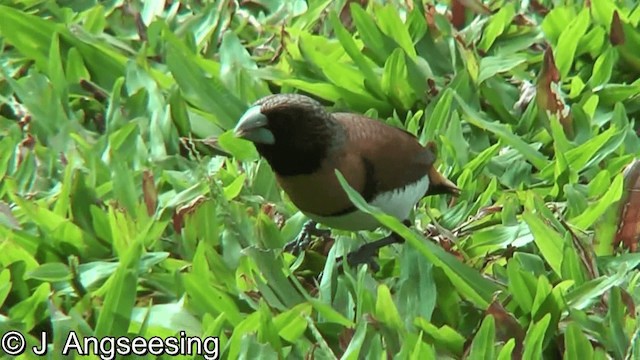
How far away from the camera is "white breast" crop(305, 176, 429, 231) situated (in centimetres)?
378

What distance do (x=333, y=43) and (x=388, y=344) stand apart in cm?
192

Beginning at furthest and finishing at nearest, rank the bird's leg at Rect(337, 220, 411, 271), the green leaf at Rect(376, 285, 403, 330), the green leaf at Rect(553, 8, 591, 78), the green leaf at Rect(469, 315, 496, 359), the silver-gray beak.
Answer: the green leaf at Rect(553, 8, 591, 78), the bird's leg at Rect(337, 220, 411, 271), the silver-gray beak, the green leaf at Rect(376, 285, 403, 330), the green leaf at Rect(469, 315, 496, 359)

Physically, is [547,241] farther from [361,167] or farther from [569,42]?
[569,42]

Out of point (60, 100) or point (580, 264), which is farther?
point (60, 100)

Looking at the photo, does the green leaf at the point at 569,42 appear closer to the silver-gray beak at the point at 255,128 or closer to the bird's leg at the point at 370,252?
the bird's leg at the point at 370,252

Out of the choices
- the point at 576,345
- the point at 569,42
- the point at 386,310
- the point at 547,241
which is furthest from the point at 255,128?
the point at 569,42

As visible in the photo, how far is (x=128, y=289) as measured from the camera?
3.45 m

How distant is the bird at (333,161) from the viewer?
3.69m

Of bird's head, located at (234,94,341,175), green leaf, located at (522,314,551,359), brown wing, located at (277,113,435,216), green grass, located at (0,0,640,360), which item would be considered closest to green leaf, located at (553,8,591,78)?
green grass, located at (0,0,640,360)

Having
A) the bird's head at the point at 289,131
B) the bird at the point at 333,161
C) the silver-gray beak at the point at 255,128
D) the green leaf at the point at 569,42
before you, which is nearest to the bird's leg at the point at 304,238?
the bird at the point at 333,161

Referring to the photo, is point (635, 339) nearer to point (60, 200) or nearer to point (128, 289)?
point (128, 289)

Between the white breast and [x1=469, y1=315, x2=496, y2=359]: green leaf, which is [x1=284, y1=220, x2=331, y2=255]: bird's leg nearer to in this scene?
the white breast

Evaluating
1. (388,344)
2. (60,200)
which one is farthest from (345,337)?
(60,200)

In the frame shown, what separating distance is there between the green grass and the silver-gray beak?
27 centimetres
